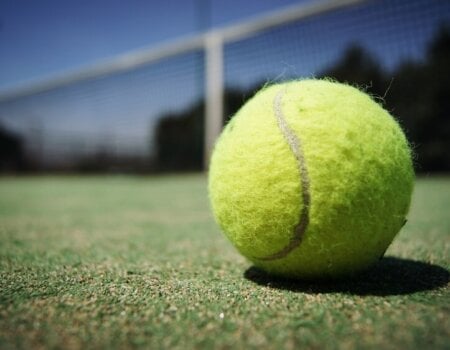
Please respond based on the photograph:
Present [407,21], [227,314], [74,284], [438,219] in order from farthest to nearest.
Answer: [407,21] → [438,219] → [74,284] → [227,314]

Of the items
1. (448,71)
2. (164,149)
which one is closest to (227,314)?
(164,149)

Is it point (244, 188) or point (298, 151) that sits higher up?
point (298, 151)

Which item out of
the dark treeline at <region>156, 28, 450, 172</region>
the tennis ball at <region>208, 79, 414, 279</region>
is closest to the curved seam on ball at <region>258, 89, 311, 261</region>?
the tennis ball at <region>208, 79, 414, 279</region>

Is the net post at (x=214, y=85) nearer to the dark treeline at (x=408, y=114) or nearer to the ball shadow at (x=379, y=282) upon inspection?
the dark treeline at (x=408, y=114)

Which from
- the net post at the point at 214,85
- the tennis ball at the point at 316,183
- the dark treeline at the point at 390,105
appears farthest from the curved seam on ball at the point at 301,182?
the dark treeline at the point at 390,105

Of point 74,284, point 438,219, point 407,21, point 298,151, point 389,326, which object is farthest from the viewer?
point 407,21

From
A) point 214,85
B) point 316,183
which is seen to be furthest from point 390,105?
point 316,183

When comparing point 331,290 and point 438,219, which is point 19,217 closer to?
point 331,290

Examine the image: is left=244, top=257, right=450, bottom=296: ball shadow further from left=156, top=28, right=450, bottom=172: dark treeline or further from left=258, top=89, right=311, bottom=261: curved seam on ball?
left=156, top=28, right=450, bottom=172: dark treeline
